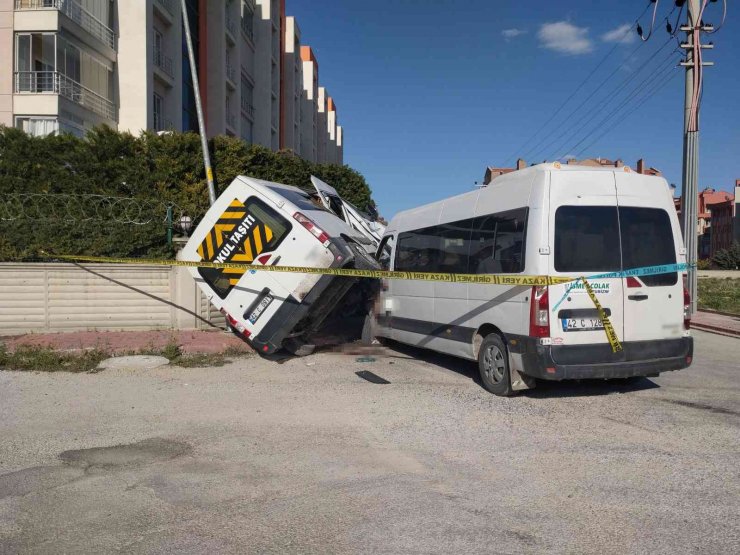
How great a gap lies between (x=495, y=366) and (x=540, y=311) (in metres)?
1.10

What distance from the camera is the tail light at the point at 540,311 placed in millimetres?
6246

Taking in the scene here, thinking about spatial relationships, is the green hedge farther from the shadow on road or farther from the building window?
the building window

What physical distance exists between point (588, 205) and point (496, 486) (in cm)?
338

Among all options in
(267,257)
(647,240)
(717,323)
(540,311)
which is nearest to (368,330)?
(267,257)

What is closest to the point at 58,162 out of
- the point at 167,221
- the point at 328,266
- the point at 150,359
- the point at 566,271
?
the point at 167,221

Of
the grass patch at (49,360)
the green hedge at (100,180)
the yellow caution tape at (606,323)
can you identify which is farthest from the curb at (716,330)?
the grass patch at (49,360)

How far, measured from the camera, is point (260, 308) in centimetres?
872

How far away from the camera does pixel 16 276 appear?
1146cm

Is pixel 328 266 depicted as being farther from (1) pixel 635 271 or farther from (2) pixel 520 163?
(2) pixel 520 163

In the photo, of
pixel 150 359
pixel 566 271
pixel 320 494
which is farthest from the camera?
pixel 150 359

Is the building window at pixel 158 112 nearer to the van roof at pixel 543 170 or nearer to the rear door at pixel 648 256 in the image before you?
the van roof at pixel 543 170

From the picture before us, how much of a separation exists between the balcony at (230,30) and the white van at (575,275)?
27.7 m

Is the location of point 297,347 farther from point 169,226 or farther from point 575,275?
point 575,275

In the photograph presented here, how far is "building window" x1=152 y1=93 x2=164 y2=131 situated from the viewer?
24328 mm
